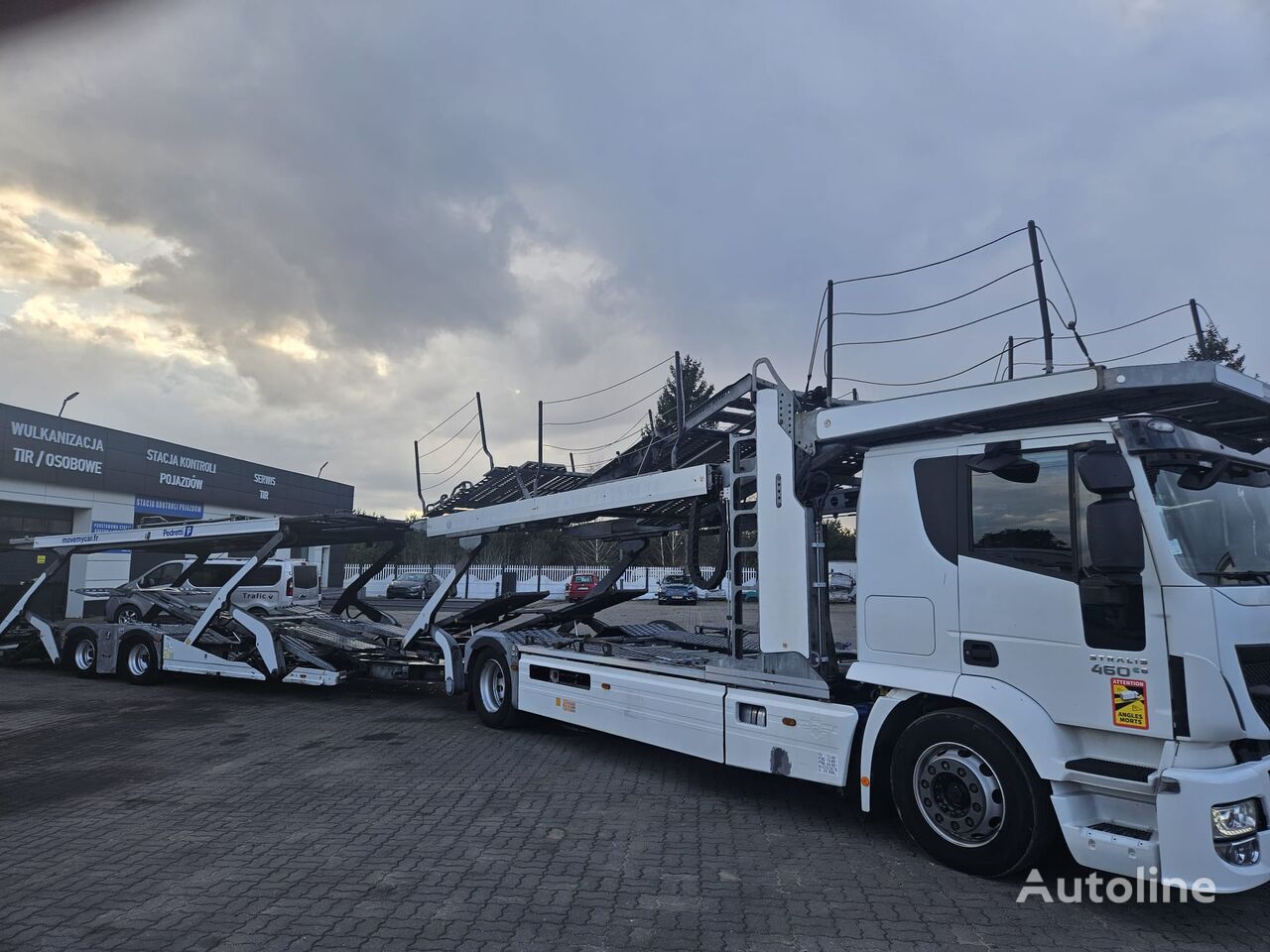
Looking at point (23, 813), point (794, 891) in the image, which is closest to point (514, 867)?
point (794, 891)

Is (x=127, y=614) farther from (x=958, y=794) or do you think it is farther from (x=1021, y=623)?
(x=1021, y=623)

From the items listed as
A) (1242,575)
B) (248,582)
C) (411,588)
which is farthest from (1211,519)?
(411,588)

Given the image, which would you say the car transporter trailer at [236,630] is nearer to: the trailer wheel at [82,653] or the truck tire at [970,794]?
the trailer wheel at [82,653]

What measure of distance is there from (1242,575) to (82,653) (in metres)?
15.2

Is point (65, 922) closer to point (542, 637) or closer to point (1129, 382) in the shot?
point (542, 637)

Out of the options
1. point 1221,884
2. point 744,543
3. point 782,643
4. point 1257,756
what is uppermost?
point 744,543

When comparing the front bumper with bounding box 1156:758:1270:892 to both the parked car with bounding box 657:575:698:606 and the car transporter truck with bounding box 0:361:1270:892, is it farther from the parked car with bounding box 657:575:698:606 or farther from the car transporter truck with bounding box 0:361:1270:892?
the parked car with bounding box 657:575:698:606

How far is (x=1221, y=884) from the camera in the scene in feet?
11.8

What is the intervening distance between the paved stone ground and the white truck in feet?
1.44

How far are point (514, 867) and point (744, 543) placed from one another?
289 centimetres

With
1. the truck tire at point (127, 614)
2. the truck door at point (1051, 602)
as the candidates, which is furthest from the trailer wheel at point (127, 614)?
the truck door at point (1051, 602)

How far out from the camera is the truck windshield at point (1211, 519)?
4.05 m

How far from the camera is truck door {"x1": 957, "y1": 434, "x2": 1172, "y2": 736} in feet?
13.1

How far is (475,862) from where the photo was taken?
4812 millimetres
